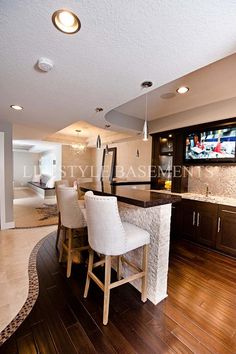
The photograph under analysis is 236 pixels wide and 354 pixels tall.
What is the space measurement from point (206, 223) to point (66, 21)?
127 inches

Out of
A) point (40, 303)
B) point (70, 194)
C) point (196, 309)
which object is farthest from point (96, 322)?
point (70, 194)

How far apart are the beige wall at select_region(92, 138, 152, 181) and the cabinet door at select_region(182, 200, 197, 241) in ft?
5.01

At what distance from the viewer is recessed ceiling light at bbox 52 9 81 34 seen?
1004 millimetres

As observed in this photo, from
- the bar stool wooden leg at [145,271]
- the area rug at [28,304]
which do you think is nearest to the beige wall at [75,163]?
the area rug at [28,304]

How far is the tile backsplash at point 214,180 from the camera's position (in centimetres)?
300

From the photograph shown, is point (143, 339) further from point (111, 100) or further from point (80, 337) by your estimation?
point (111, 100)

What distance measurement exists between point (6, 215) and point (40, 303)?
8.75 feet

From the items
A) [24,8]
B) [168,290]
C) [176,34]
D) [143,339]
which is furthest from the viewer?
[168,290]

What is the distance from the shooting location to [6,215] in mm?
3623

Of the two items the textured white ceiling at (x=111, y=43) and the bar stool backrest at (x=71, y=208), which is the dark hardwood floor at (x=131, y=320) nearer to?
the bar stool backrest at (x=71, y=208)

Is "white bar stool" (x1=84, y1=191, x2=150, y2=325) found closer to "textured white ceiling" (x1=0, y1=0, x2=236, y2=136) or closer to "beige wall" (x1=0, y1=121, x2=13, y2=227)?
"textured white ceiling" (x1=0, y1=0, x2=236, y2=136)

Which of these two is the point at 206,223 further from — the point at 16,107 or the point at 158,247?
the point at 16,107

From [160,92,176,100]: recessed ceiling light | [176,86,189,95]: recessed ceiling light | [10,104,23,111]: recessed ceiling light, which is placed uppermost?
[160,92,176,100]: recessed ceiling light

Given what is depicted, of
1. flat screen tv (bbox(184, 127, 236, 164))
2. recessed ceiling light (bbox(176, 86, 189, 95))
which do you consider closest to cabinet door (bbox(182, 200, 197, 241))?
flat screen tv (bbox(184, 127, 236, 164))
